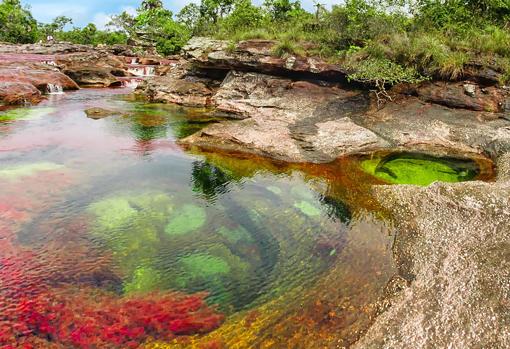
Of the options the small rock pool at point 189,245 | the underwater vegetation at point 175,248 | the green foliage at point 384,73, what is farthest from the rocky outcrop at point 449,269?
the green foliage at point 384,73

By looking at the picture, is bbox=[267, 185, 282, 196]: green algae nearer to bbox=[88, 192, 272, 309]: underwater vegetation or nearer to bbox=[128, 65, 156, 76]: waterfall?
bbox=[88, 192, 272, 309]: underwater vegetation

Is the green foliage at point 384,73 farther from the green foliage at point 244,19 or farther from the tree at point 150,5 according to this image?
the tree at point 150,5

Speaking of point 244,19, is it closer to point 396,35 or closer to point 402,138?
point 396,35

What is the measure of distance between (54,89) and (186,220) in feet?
74.5

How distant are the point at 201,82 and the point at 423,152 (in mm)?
15776

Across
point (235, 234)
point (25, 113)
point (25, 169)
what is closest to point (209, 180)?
point (235, 234)

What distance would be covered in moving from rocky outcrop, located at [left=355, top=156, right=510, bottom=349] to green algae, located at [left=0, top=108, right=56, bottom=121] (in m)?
17.4

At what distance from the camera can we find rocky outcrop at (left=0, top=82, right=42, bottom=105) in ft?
68.7

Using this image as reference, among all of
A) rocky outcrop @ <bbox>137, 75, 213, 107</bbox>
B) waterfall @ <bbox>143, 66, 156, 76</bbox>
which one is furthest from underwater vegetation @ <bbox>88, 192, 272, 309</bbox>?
waterfall @ <bbox>143, 66, 156, 76</bbox>

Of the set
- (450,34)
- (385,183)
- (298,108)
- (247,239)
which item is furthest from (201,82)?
(247,239)

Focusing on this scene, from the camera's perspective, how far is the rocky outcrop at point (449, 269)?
5355mm

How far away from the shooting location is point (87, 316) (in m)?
5.71

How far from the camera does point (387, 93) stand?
17.7m

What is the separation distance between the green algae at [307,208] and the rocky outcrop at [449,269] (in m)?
1.96
